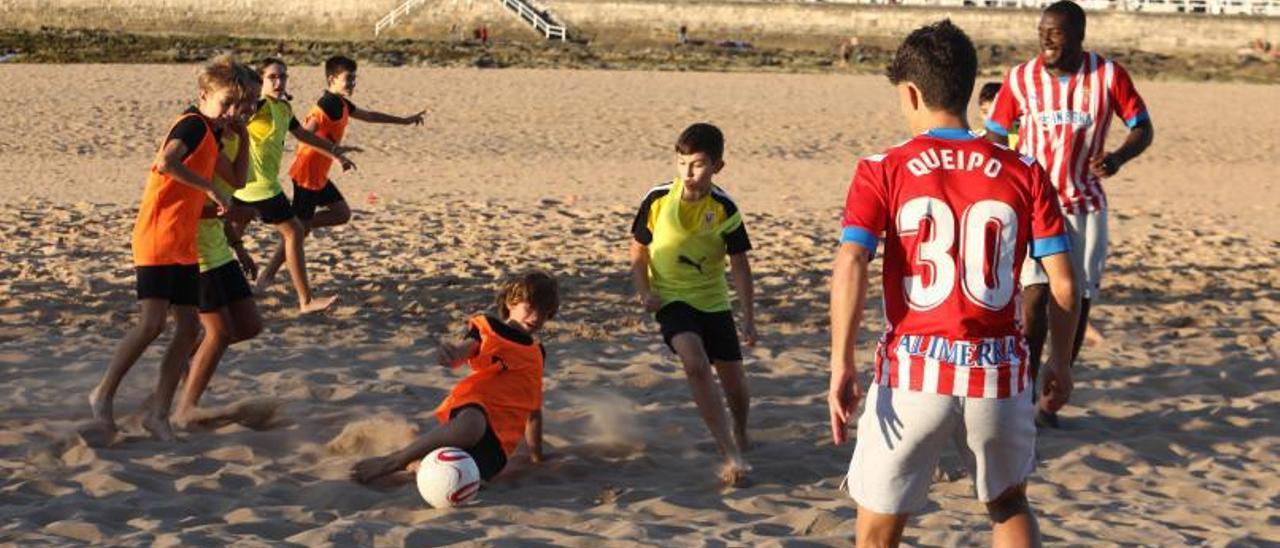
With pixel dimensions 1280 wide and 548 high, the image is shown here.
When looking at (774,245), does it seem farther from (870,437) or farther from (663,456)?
(870,437)

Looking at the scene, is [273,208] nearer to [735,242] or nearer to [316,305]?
[316,305]

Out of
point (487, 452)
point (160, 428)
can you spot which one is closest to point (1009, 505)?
point (487, 452)

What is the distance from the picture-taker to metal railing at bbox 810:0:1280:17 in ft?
186

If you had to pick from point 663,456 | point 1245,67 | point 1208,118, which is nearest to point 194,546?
point 663,456

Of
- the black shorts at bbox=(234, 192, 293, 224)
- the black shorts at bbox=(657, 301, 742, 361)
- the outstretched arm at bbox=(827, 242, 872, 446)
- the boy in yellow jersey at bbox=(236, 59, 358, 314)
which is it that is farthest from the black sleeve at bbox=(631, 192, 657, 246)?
the black shorts at bbox=(234, 192, 293, 224)

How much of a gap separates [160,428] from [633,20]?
170 ft

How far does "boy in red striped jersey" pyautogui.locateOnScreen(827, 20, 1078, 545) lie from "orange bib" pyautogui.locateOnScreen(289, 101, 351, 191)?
6.99m

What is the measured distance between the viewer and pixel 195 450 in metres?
7.29

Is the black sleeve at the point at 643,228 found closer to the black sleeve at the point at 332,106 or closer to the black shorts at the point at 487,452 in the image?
the black shorts at the point at 487,452

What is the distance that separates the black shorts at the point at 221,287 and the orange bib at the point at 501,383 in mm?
1255

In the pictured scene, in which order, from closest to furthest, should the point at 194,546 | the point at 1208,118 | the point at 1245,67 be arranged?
the point at 194,546 → the point at 1208,118 → the point at 1245,67

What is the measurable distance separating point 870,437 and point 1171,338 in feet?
20.8

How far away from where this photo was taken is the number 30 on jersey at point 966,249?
445 cm

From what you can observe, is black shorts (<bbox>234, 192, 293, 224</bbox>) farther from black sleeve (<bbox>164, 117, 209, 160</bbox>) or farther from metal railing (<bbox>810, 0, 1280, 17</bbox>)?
metal railing (<bbox>810, 0, 1280, 17</bbox>)
